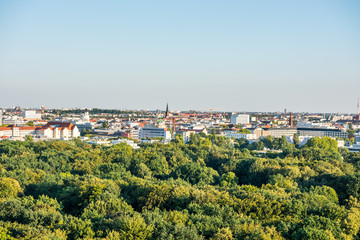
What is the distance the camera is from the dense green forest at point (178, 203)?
17281 mm

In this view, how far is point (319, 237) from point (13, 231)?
426 inches

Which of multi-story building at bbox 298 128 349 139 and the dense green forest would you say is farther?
multi-story building at bbox 298 128 349 139

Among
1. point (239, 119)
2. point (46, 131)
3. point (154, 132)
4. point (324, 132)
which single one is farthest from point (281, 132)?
point (239, 119)

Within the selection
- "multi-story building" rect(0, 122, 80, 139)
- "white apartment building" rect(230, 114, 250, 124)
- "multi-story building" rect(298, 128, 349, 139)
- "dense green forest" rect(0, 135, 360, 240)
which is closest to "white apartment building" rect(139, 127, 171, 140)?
"multi-story building" rect(0, 122, 80, 139)

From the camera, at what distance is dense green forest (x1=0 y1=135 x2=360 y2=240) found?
56.7 ft

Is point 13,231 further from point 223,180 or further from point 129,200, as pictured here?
point 223,180

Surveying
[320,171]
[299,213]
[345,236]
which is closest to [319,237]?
[345,236]

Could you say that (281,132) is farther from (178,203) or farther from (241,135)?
(178,203)

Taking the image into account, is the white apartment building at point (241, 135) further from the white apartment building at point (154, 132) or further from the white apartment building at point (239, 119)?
the white apartment building at point (239, 119)

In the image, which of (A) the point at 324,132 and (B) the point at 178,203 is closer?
(B) the point at 178,203

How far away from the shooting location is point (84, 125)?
10619 centimetres

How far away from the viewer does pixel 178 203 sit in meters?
22.7

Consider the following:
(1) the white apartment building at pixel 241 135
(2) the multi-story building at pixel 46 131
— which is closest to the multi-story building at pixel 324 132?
(1) the white apartment building at pixel 241 135

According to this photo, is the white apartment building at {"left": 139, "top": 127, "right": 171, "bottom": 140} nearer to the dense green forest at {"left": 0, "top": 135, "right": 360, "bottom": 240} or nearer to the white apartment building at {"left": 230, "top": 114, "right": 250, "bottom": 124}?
the dense green forest at {"left": 0, "top": 135, "right": 360, "bottom": 240}
